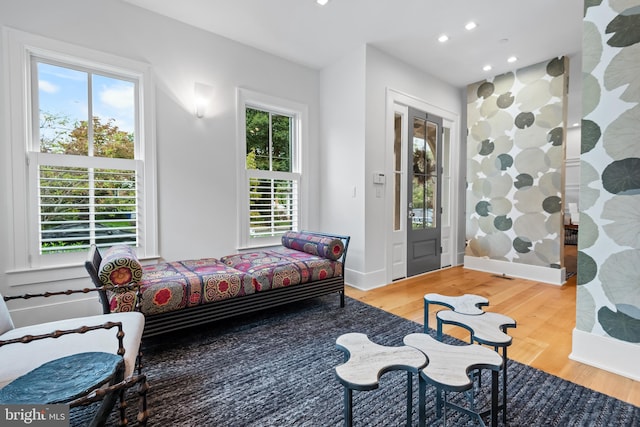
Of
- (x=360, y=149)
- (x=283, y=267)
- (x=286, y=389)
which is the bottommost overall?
A: (x=286, y=389)

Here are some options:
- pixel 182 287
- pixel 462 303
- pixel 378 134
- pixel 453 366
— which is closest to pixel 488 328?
pixel 462 303

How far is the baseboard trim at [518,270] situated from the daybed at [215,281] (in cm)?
272

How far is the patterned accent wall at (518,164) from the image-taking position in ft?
12.6

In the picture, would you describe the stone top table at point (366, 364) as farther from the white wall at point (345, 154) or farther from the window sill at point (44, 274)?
the window sill at point (44, 274)

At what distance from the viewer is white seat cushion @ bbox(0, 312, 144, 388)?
1.16m

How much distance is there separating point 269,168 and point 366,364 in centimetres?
299

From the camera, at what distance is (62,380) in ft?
3.45

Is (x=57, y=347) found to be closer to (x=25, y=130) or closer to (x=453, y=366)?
(x=453, y=366)

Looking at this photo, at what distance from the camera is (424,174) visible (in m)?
4.30

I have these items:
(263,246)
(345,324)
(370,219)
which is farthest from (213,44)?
(345,324)

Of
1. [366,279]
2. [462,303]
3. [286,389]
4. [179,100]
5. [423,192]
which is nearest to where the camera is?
[286,389]

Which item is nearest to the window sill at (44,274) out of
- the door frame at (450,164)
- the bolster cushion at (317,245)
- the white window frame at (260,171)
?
the white window frame at (260,171)

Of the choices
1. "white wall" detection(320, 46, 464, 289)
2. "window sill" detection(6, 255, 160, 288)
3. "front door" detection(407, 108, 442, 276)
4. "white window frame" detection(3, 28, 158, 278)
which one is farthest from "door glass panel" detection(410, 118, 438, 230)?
"window sill" detection(6, 255, 160, 288)

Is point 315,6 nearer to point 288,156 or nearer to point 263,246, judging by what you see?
point 288,156
